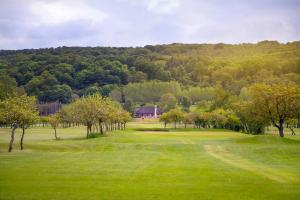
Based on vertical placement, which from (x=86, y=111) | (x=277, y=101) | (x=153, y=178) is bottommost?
(x=153, y=178)

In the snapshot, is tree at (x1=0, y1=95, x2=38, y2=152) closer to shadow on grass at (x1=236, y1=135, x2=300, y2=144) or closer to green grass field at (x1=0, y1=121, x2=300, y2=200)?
green grass field at (x1=0, y1=121, x2=300, y2=200)

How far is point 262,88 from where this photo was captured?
80.4 m

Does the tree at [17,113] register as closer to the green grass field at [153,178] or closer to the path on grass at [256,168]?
the green grass field at [153,178]

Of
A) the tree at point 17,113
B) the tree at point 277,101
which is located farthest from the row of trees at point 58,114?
the tree at point 277,101

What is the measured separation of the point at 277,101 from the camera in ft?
259

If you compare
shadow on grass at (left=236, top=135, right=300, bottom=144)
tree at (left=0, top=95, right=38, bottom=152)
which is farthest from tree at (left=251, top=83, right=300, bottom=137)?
tree at (left=0, top=95, right=38, bottom=152)

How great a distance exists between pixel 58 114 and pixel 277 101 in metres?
55.0

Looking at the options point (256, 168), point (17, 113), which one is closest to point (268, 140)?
point (256, 168)

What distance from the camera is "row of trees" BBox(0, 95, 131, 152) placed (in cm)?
5900

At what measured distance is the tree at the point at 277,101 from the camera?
77.9 meters

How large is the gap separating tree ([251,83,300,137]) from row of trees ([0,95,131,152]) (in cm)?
3255

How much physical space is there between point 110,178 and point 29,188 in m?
7.19

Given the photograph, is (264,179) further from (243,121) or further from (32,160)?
(243,121)

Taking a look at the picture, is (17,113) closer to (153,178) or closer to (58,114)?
(153,178)
